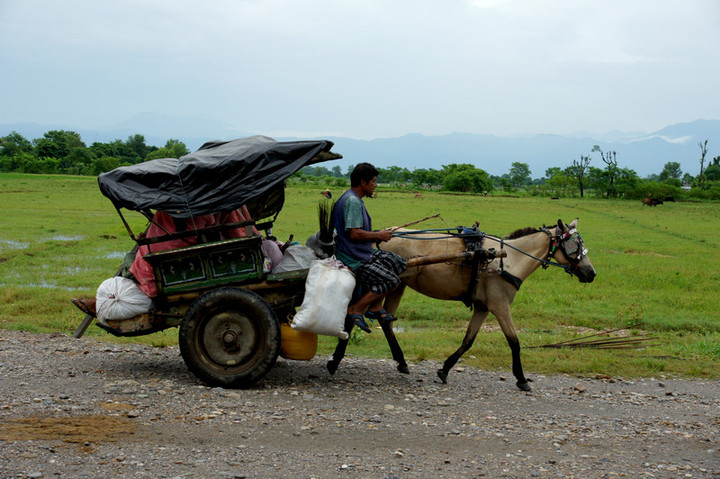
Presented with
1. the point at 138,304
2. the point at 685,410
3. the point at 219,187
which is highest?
the point at 219,187

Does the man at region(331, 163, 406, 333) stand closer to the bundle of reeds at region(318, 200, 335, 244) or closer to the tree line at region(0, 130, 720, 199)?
the bundle of reeds at region(318, 200, 335, 244)

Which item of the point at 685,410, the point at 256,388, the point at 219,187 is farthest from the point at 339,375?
the point at 685,410

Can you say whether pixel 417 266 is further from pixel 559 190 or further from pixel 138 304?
pixel 559 190

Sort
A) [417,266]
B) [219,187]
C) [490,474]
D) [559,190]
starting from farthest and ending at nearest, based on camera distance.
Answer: [559,190]
[417,266]
[219,187]
[490,474]

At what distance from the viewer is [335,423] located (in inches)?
241

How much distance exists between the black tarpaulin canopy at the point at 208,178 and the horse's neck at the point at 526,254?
2.88 metres

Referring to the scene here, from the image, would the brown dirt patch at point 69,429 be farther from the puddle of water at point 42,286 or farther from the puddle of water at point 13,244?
the puddle of water at point 13,244

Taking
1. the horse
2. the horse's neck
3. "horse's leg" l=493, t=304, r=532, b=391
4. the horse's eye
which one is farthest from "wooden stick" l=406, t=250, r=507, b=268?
the horse's eye

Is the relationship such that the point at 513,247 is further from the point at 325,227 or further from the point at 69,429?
the point at 69,429

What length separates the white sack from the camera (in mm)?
7305

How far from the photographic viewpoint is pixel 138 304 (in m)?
7.04

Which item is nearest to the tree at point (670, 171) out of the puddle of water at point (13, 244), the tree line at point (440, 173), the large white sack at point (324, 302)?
the tree line at point (440, 173)

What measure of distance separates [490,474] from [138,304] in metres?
4.20

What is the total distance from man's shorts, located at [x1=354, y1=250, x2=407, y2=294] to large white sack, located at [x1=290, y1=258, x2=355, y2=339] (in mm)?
267
